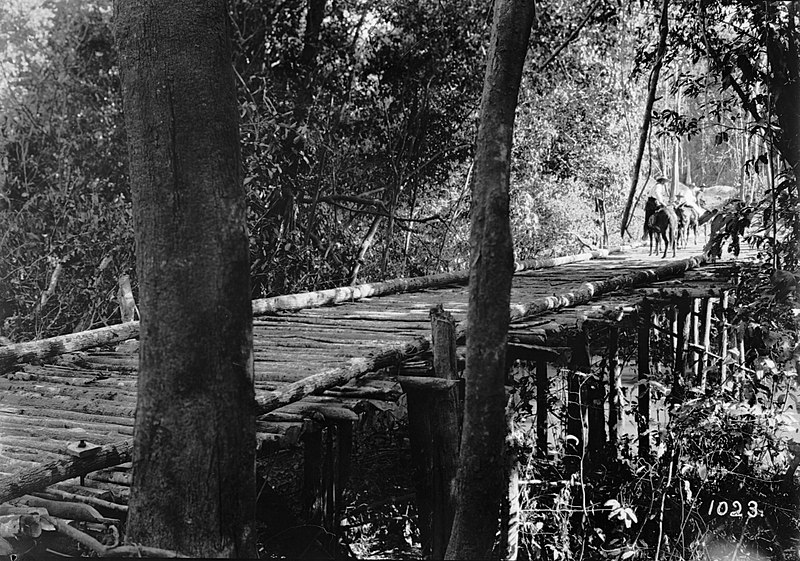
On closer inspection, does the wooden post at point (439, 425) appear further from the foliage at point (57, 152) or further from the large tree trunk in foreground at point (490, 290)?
the foliage at point (57, 152)

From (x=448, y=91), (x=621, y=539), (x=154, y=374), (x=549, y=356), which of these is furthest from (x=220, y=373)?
(x=448, y=91)

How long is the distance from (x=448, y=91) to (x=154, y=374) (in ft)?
29.4

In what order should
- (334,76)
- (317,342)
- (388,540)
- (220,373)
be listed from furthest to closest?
(334,76)
(388,540)
(317,342)
(220,373)

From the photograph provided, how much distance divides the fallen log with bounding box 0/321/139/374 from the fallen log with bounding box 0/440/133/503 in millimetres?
1993

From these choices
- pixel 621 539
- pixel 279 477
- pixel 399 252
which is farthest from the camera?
pixel 399 252

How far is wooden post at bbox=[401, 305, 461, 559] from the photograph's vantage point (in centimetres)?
395

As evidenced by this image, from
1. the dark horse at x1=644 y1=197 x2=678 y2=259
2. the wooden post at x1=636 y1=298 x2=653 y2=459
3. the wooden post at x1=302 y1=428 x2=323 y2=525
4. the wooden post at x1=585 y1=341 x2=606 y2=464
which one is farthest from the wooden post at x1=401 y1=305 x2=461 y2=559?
the dark horse at x1=644 y1=197 x2=678 y2=259

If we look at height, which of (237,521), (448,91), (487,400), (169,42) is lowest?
(237,521)

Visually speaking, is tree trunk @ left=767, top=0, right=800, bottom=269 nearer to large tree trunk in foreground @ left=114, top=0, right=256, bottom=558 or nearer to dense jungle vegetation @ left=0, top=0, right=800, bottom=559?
dense jungle vegetation @ left=0, top=0, right=800, bottom=559

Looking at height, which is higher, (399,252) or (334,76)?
(334,76)

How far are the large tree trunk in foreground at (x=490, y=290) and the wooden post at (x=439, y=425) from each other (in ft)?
3.06

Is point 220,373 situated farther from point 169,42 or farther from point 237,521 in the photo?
point 169,42

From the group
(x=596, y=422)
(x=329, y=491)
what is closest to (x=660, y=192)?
(x=596, y=422)

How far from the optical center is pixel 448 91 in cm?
1084
